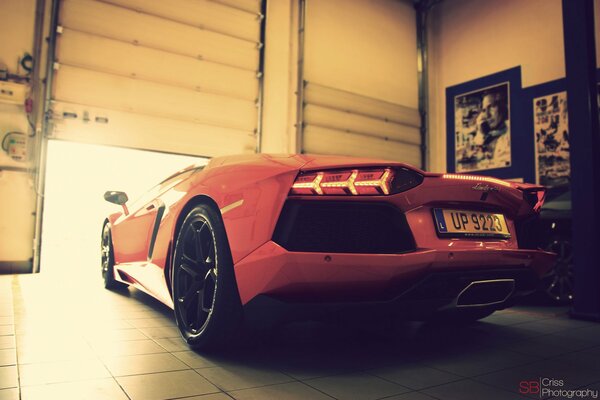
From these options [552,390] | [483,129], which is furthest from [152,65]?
[552,390]

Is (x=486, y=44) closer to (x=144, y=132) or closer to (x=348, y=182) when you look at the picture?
(x=144, y=132)

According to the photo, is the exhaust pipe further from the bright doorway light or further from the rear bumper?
the bright doorway light

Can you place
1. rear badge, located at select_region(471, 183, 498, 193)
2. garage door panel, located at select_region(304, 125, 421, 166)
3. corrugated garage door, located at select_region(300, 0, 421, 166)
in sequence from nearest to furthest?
rear badge, located at select_region(471, 183, 498, 193) < garage door panel, located at select_region(304, 125, 421, 166) < corrugated garage door, located at select_region(300, 0, 421, 166)

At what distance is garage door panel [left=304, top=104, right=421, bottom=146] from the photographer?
7992 mm

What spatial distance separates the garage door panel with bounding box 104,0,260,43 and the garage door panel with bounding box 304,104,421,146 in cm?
159

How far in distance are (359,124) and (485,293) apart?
6833mm

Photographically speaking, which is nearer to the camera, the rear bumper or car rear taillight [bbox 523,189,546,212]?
the rear bumper

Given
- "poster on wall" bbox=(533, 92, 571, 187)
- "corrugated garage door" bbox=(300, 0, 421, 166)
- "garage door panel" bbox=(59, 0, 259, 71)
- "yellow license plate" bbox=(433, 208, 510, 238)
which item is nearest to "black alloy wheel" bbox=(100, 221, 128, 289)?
"yellow license plate" bbox=(433, 208, 510, 238)

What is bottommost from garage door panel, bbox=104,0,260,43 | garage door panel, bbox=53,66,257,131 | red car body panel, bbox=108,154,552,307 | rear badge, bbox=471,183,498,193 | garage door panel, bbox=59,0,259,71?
red car body panel, bbox=108,154,552,307

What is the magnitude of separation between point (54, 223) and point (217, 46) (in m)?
3.51

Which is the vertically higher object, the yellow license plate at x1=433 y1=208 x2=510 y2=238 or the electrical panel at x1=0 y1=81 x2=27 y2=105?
the electrical panel at x1=0 y1=81 x2=27 y2=105

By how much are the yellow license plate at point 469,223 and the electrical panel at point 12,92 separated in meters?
5.60

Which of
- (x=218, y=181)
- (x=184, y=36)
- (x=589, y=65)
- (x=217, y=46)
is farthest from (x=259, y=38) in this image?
(x=218, y=181)

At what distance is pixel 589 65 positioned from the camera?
3.17 m
